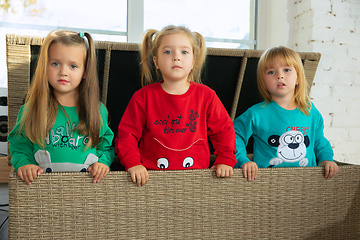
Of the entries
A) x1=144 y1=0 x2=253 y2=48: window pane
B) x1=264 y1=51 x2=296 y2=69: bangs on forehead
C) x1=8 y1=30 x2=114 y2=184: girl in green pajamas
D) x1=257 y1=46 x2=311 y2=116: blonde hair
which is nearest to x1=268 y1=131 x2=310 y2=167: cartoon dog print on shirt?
x1=257 y1=46 x2=311 y2=116: blonde hair

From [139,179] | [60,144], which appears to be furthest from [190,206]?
[60,144]

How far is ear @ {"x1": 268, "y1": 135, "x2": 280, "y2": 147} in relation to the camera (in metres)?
1.08

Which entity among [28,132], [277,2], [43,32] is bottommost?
[28,132]

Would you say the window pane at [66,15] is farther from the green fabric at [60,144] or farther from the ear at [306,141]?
the ear at [306,141]

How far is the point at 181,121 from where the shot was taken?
96 centimetres

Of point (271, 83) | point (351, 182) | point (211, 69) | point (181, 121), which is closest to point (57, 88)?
point (181, 121)

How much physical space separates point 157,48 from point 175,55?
10 centimetres

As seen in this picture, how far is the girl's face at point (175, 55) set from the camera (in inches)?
37.0

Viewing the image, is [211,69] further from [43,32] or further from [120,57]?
[43,32]

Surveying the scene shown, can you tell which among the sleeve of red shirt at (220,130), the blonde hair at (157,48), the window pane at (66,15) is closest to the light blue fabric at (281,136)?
the sleeve of red shirt at (220,130)

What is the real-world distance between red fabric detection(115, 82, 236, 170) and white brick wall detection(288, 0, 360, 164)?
103cm

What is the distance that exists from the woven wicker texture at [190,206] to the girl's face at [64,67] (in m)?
0.33

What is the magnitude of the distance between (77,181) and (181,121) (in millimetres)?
393

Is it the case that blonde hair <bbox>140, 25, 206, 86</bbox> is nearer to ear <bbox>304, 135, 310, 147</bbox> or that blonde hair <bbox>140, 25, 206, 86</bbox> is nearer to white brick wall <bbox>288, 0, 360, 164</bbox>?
ear <bbox>304, 135, 310, 147</bbox>
